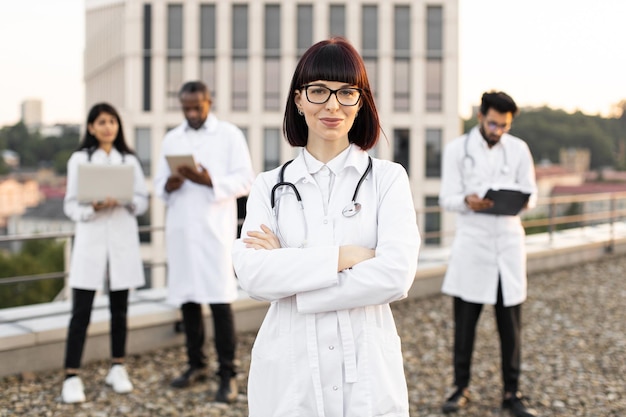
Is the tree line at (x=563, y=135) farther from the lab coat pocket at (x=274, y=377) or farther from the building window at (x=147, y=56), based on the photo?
the lab coat pocket at (x=274, y=377)

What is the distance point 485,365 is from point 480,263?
5.04 ft

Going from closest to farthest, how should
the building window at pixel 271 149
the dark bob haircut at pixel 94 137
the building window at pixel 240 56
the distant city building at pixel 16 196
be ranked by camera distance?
the dark bob haircut at pixel 94 137 < the distant city building at pixel 16 196 < the building window at pixel 271 149 < the building window at pixel 240 56

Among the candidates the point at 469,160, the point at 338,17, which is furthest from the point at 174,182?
the point at 338,17

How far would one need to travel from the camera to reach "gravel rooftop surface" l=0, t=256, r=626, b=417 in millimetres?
4812

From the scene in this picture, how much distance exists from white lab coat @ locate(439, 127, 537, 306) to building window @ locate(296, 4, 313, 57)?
4510 cm

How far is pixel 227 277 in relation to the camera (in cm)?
519

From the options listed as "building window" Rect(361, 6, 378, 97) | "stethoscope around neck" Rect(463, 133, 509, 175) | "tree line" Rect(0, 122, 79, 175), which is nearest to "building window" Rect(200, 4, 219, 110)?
"building window" Rect(361, 6, 378, 97)

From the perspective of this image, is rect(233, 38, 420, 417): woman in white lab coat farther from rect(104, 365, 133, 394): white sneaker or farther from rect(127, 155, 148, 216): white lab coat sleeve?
rect(104, 365, 133, 394): white sneaker

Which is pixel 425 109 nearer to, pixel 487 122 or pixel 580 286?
pixel 580 286

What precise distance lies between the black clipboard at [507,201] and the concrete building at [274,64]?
43.5 metres

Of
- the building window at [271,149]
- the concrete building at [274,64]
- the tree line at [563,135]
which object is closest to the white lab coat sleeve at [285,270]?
the concrete building at [274,64]

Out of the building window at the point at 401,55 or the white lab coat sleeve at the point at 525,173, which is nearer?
the white lab coat sleeve at the point at 525,173

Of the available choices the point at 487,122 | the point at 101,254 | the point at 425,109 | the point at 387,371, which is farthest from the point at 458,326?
the point at 425,109

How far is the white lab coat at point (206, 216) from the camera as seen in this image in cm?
513
